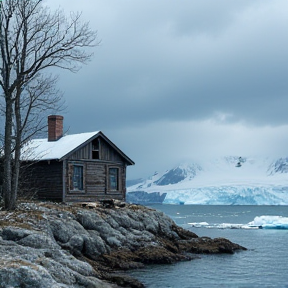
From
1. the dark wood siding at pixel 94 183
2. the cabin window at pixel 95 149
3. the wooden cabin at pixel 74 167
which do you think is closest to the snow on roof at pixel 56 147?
the wooden cabin at pixel 74 167

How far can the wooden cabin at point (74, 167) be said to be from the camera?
109 ft

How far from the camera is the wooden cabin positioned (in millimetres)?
33250

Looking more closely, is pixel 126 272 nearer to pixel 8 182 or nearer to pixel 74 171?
pixel 8 182

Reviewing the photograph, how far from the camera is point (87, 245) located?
926 inches

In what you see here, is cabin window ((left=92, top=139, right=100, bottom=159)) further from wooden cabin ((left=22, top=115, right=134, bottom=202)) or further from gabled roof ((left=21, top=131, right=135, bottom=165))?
gabled roof ((left=21, top=131, right=135, bottom=165))

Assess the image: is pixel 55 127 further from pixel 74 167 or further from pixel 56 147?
pixel 74 167

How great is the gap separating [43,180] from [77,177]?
228 centimetres

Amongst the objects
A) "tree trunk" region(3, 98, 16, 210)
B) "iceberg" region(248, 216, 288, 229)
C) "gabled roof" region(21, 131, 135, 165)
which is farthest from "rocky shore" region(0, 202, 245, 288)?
"iceberg" region(248, 216, 288, 229)

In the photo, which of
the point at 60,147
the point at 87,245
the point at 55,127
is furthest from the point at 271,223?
the point at 87,245

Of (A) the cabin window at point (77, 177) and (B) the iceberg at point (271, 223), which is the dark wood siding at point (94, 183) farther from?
(B) the iceberg at point (271, 223)

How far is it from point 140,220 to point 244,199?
172 metres

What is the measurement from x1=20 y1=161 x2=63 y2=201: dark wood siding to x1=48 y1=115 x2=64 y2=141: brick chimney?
3772 mm

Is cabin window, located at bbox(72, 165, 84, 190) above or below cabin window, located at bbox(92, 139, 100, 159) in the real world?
below

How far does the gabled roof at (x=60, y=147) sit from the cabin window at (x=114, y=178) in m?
1.28
